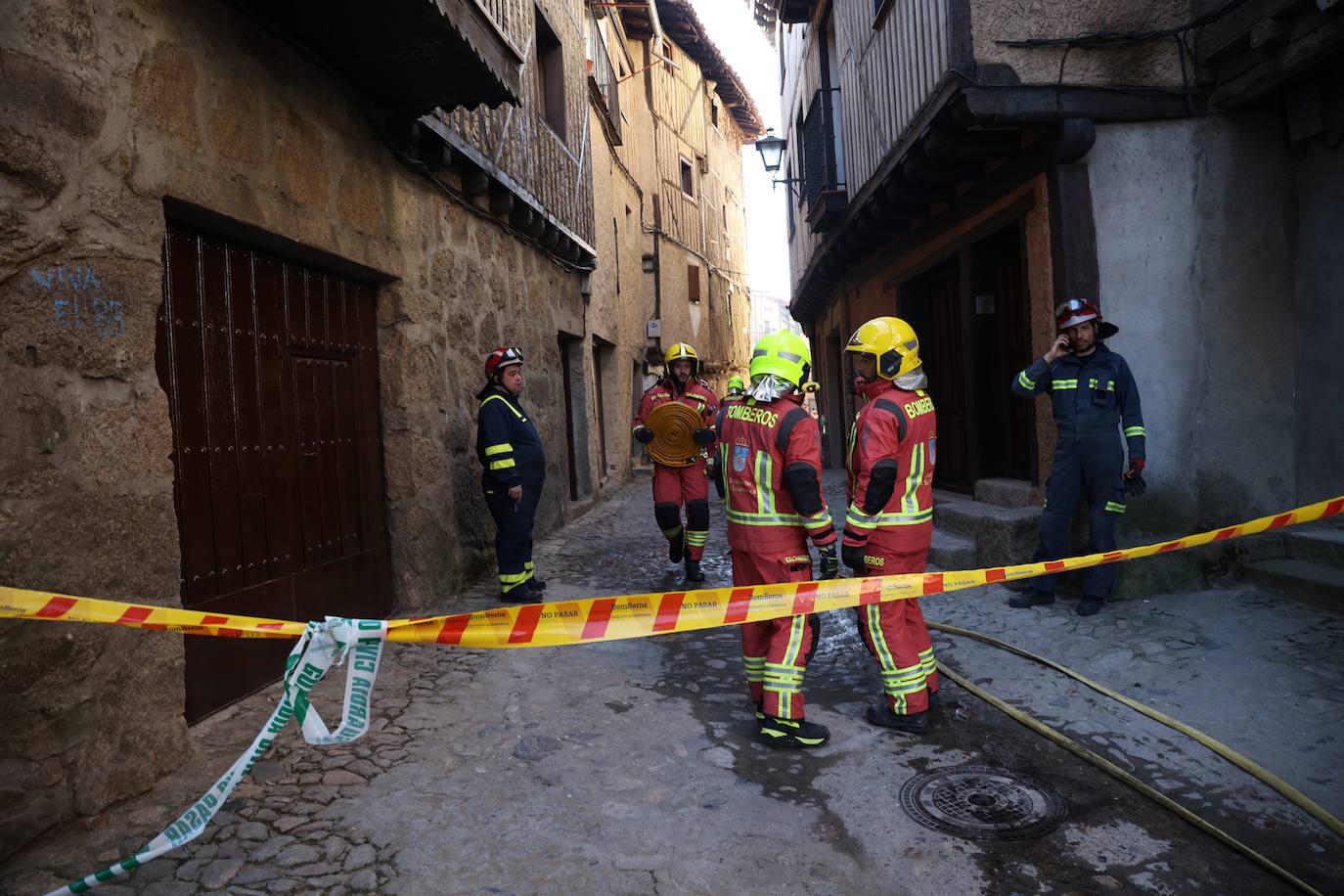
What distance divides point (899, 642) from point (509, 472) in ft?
9.52

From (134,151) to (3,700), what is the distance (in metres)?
1.87

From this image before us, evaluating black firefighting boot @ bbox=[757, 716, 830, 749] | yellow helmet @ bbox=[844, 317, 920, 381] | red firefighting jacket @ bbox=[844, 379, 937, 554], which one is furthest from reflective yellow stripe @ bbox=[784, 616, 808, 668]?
yellow helmet @ bbox=[844, 317, 920, 381]

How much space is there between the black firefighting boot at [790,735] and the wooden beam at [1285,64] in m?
4.52

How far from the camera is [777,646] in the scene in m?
3.48

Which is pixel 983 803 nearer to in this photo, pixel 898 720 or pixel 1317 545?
pixel 898 720

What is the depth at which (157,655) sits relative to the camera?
3.04 metres

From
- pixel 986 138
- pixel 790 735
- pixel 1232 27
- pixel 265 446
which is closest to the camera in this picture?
pixel 790 735

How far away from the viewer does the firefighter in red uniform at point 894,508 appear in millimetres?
3602

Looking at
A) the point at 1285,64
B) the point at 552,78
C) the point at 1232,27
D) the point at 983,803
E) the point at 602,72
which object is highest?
the point at 602,72

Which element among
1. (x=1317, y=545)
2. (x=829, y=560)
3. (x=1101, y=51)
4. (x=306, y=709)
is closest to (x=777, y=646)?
(x=829, y=560)

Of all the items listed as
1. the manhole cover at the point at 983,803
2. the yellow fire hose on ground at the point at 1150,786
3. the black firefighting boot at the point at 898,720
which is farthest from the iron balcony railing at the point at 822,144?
the manhole cover at the point at 983,803

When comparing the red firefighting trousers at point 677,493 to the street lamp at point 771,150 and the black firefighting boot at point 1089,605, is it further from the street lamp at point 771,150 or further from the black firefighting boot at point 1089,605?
the street lamp at point 771,150

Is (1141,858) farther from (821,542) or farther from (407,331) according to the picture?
(407,331)

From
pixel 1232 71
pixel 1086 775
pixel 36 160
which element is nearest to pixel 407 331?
pixel 36 160
